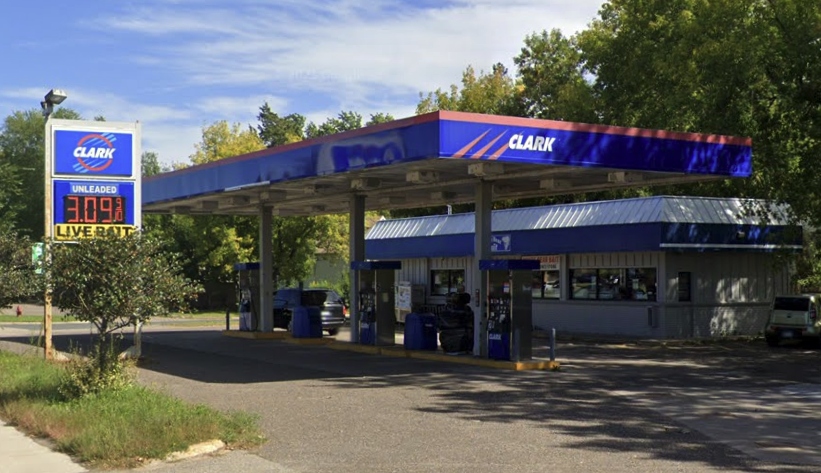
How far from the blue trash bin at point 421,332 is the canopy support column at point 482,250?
1852mm

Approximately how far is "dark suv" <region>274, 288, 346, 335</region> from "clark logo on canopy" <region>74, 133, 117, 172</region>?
12914 millimetres

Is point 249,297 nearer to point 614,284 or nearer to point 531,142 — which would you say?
point 614,284

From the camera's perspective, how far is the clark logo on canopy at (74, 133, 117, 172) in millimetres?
18125

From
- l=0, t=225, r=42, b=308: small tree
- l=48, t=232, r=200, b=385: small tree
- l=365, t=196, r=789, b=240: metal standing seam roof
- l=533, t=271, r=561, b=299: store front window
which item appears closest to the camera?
l=48, t=232, r=200, b=385: small tree

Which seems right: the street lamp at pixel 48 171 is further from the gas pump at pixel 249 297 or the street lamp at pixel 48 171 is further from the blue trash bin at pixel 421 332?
the gas pump at pixel 249 297

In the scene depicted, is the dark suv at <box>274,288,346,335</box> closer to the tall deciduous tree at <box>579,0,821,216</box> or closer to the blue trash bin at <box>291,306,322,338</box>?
the blue trash bin at <box>291,306,322,338</box>

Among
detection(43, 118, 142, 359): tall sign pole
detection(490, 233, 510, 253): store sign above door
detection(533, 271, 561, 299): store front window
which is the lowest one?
detection(533, 271, 561, 299): store front window

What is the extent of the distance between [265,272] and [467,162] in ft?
39.6

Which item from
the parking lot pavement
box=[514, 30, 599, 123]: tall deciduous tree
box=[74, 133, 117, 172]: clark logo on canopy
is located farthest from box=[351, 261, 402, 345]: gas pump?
box=[514, 30, 599, 123]: tall deciduous tree

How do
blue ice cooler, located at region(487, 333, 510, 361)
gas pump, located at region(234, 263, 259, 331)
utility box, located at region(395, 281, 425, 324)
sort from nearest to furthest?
blue ice cooler, located at region(487, 333, 510, 361)
gas pump, located at region(234, 263, 259, 331)
utility box, located at region(395, 281, 425, 324)

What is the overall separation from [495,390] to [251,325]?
50.1 feet

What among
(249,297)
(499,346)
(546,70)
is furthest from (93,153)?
(546,70)

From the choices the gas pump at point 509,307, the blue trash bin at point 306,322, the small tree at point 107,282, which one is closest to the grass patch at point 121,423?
the small tree at point 107,282

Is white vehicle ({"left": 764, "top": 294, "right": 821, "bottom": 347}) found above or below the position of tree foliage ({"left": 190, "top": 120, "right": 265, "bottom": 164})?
below
